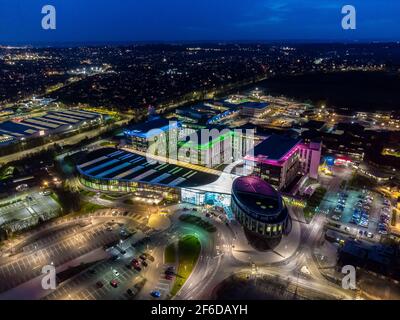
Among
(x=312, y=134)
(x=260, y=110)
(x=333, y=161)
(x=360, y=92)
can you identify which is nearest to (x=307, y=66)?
(x=360, y=92)

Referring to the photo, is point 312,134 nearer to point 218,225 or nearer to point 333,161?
point 333,161

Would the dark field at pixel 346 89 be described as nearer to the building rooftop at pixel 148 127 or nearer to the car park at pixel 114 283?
the building rooftop at pixel 148 127

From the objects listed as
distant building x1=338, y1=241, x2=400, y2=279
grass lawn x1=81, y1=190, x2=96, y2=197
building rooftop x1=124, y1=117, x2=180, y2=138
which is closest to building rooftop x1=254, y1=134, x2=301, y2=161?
distant building x1=338, y1=241, x2=400, y2=279

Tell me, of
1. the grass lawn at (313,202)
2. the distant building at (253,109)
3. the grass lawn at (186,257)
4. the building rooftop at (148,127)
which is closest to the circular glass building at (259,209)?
the grass lawn at (313,202)

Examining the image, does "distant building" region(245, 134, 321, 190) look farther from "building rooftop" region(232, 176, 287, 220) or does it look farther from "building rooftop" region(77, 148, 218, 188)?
"building rooftop" region(77, 148, 218, 188)

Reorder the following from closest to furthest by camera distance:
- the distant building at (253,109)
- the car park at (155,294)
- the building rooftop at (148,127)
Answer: the car park at (155,294), the building rooftop at (148,127), the distant building at (253,109)

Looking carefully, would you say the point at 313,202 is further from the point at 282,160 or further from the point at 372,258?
the point at 372,258

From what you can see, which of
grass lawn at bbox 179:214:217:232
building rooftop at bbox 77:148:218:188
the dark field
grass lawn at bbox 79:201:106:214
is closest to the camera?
grass lawn at bbox 179:214:217:232
